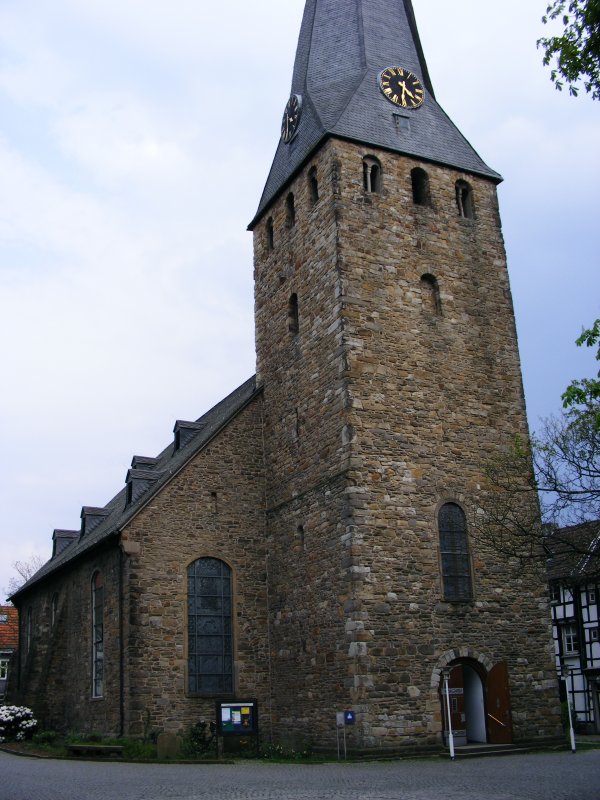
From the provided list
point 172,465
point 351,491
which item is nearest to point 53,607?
point 172,465

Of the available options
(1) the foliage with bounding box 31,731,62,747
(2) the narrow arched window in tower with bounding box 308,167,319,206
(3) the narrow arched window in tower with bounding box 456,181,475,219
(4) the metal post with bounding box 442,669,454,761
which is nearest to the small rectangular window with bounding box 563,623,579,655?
(4) the metal post with bounding box 442,669,454,761

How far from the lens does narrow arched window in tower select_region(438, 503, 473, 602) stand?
2136 centimetres

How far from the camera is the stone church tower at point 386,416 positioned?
20438 millimetres

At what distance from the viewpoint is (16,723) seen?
94.1ft

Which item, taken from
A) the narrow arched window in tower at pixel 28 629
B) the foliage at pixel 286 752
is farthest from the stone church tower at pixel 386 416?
the narrow arched window in tower at pixel 28 629

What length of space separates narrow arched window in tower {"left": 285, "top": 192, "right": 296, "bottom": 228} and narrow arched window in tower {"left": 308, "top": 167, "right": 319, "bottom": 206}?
120 centimetres

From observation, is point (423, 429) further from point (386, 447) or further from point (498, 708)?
point (498, 708)

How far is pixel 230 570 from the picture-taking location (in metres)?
24.6

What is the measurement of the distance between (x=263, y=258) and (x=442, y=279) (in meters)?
6.30

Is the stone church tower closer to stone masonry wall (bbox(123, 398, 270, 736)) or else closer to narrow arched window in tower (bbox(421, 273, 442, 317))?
narrow arched window in tower (bbox(421, 273, 442, 317))

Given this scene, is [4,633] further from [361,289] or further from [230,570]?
[361,289]

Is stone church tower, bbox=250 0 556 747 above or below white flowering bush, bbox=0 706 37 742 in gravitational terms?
above

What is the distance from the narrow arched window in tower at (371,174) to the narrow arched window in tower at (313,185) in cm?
140

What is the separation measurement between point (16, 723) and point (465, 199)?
21.1 meters
